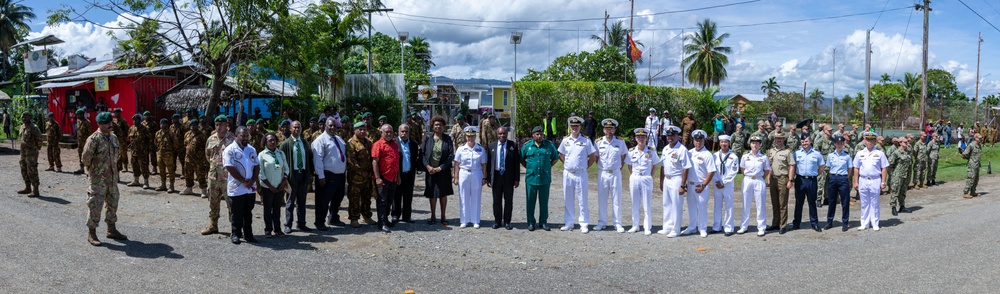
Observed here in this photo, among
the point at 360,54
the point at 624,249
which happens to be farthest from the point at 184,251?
the point at 360,54

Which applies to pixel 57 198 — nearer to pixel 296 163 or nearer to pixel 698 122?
pixel 296 163

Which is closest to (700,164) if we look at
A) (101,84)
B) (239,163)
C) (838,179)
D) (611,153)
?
(611,153)

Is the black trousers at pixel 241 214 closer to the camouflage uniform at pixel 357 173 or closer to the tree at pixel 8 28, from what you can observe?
the camouflage uniform at pixel 357 173

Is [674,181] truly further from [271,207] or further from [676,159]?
[271,207]

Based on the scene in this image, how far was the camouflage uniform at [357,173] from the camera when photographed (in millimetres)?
10297

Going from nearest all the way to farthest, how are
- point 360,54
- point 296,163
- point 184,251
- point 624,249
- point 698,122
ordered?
point 184,251
point 624,249
point 296,163
point 698,122
point 360,54

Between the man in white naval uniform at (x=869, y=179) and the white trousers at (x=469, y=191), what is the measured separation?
5700mm

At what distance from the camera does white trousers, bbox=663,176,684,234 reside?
33.2 feet

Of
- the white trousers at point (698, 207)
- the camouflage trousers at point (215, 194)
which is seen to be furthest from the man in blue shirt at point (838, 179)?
the camouflage trousers at point (215, 194)

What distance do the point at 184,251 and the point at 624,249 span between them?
5295mm

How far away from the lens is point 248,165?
881cm

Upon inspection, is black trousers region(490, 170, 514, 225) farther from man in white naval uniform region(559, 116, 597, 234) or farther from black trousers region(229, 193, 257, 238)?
black trousers region(229, 193, 257, 238)

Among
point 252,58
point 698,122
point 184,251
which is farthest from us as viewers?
point 698,122

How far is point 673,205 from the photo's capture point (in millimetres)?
10156
